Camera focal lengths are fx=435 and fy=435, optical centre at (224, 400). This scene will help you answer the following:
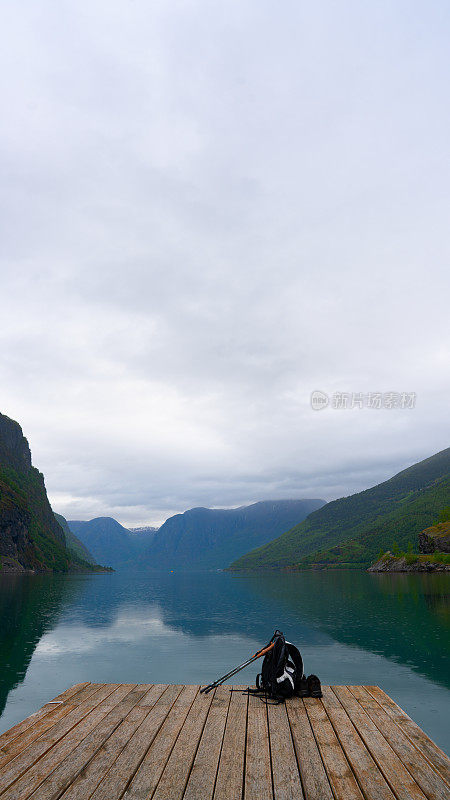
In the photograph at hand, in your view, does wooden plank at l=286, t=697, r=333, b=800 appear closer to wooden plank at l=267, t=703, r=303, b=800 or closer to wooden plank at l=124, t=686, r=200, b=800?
wooden plank at l=267, t=703, r=303, b=800

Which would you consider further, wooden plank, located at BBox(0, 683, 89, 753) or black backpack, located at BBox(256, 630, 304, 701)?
black backpack, located at BBox(256, 630, 304, 701)

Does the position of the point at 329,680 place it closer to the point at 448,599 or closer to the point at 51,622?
the point at 51,622

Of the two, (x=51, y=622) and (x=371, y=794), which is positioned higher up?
(x=371, y=794)

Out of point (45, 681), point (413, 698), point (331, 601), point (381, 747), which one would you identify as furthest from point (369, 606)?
point (381, 747)

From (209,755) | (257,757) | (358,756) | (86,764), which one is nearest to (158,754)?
(209,755)

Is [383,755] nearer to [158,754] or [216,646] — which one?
[158,754]

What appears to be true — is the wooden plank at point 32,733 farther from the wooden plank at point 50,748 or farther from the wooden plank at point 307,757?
the wooden plank at point 307,757

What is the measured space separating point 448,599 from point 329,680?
62.6m

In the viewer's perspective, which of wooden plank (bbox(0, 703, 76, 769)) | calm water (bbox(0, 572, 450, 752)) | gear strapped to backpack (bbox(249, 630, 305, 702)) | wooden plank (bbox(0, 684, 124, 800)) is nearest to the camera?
wooden plank (bbox(0, 684, 124, 800))

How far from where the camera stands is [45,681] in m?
Result: 33.1

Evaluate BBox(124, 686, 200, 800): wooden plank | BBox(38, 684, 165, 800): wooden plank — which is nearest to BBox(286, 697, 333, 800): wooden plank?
BBox(124, 686, 200, 800): wooden plank

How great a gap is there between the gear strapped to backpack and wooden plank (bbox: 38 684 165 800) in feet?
11.1

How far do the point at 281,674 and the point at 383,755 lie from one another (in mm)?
3621

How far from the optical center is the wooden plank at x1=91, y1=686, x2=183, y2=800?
7.39 metres
